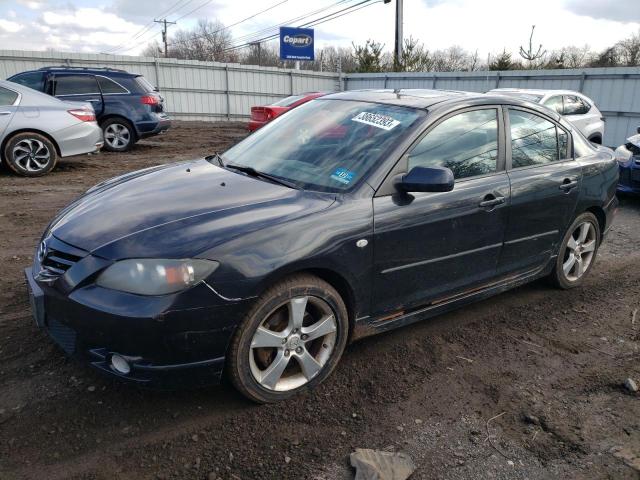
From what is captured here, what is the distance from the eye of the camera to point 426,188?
10.0ft

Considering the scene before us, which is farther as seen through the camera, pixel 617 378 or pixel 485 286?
pixel 485 286

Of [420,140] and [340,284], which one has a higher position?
[420,140]

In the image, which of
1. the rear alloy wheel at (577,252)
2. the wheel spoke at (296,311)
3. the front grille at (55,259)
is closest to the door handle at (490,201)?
the rear alloy wheel at (577,252)

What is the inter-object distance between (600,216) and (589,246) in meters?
0.29

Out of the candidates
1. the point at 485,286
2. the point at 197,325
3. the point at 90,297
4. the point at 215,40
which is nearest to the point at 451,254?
the point at 485,286

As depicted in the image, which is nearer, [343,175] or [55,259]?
[55,259]

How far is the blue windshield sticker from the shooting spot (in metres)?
3.14

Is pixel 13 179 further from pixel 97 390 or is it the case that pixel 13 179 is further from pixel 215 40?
pixel 215 40

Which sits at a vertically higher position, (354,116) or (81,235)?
(354,116)

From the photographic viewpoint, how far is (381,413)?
2873 millimetres

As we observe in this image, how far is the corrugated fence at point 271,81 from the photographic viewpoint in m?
14.8

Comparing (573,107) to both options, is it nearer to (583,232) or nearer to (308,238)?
(583,232)

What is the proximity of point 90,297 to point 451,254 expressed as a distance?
2.18 meters

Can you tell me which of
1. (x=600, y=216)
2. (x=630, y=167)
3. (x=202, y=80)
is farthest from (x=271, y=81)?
(x=600, y=216)
